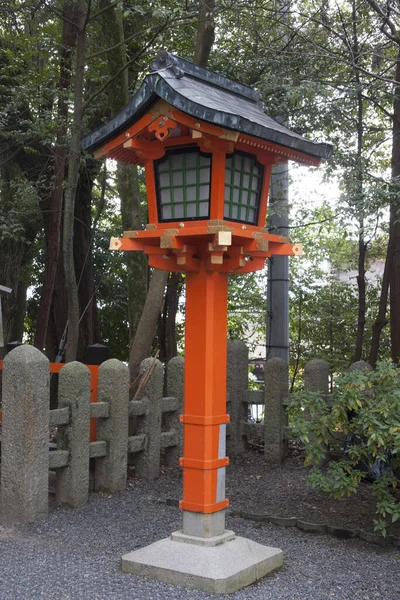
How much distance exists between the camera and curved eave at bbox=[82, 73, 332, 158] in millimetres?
4754

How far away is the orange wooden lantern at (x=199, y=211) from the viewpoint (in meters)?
5.07

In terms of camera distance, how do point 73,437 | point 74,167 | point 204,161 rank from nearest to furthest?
point 204,161, point 73,437, point 74,167

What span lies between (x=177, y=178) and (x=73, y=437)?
301cm

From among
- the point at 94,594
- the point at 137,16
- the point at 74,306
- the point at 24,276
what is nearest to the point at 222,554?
the point at 94,594

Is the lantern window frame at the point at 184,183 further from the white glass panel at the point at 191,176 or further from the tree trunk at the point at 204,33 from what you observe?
the tree trunk at the point at 204,33

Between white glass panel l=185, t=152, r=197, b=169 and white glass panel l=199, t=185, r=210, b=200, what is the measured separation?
7.4 inches

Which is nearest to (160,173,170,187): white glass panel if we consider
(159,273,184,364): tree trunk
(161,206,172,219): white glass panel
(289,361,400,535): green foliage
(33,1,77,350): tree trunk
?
(161,206,172,219): white glass panel

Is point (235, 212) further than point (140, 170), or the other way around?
point (140, 170)

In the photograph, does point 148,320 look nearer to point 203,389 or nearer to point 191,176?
point 203,389

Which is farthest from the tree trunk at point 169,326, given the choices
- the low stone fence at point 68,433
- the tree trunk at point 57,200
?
the low stone fence at point 68,433

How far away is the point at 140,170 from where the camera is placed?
13.0m

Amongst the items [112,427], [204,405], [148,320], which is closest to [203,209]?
[204,405]

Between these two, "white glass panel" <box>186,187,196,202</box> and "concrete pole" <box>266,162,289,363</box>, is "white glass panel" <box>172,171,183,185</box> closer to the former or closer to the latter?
"white glass panel" <box>186,187,196,202</box>

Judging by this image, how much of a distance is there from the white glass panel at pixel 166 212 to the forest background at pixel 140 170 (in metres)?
3.48
